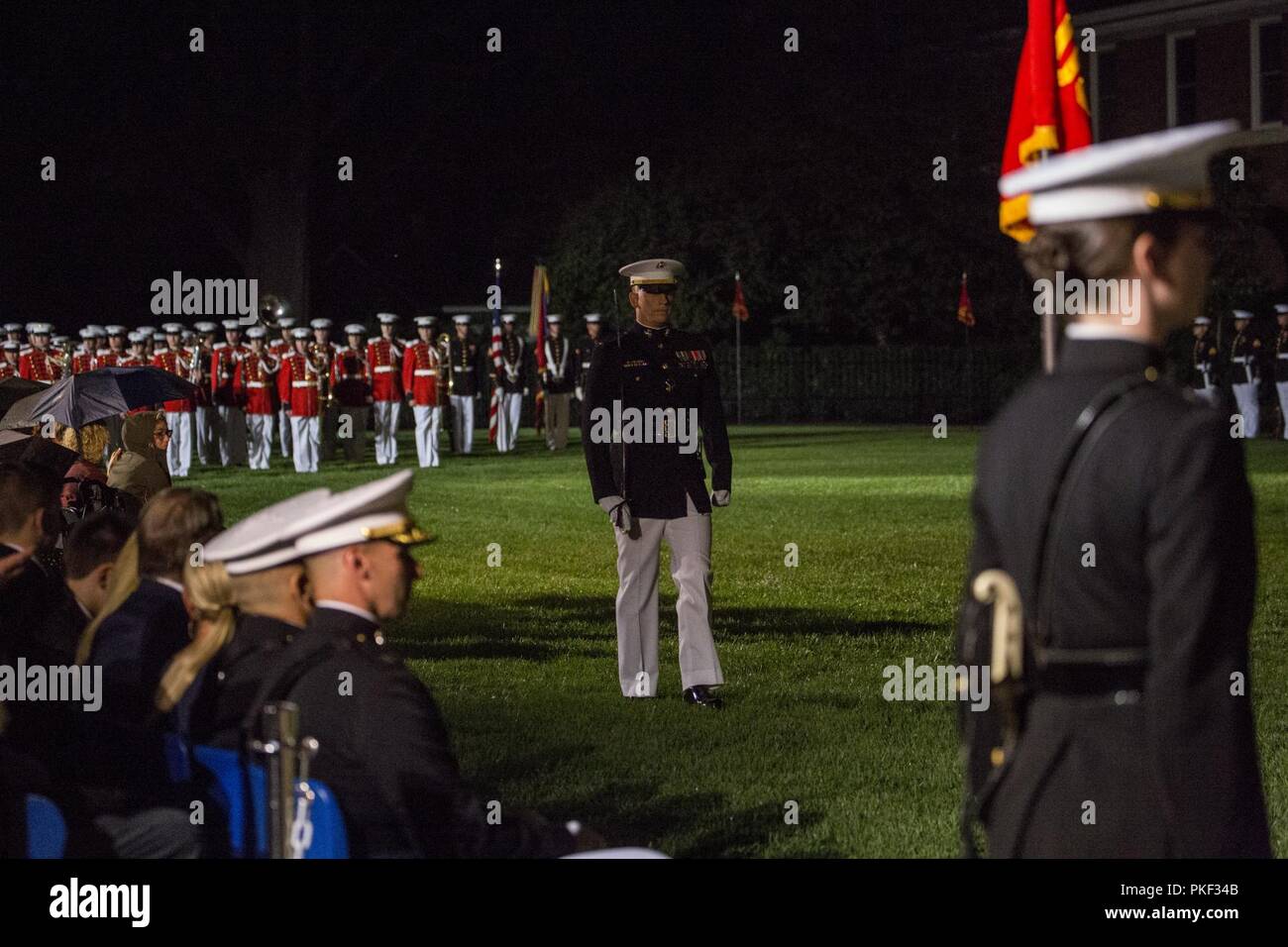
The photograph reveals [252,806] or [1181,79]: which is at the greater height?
[1181,79]

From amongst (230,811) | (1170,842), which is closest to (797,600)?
(230,811)

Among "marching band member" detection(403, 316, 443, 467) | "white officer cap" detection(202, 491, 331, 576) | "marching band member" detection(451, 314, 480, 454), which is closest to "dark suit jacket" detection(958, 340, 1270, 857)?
"white officer cap" detection(202, 491, 331, 576)

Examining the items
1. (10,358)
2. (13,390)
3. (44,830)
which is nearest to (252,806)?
(44,830)

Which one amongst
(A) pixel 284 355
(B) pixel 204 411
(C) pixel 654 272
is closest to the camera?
(C) pixel 654 272

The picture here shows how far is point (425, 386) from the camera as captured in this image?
31969mm

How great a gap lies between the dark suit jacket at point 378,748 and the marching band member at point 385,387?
27.2 metres

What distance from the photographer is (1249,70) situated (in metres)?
43.0

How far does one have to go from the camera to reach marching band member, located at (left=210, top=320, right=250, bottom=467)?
106 ft

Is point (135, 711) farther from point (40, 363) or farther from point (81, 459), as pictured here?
point (40, 363)

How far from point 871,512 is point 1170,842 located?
684 inches

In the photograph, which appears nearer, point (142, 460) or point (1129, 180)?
point (1129, 180)

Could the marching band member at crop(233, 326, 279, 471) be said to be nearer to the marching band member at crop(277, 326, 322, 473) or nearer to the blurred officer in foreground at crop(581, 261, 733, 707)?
the marching band member at crop(277, 326, 322, 473)

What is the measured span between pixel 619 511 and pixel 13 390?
4.95 metres

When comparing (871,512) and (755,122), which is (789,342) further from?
(871,512)
